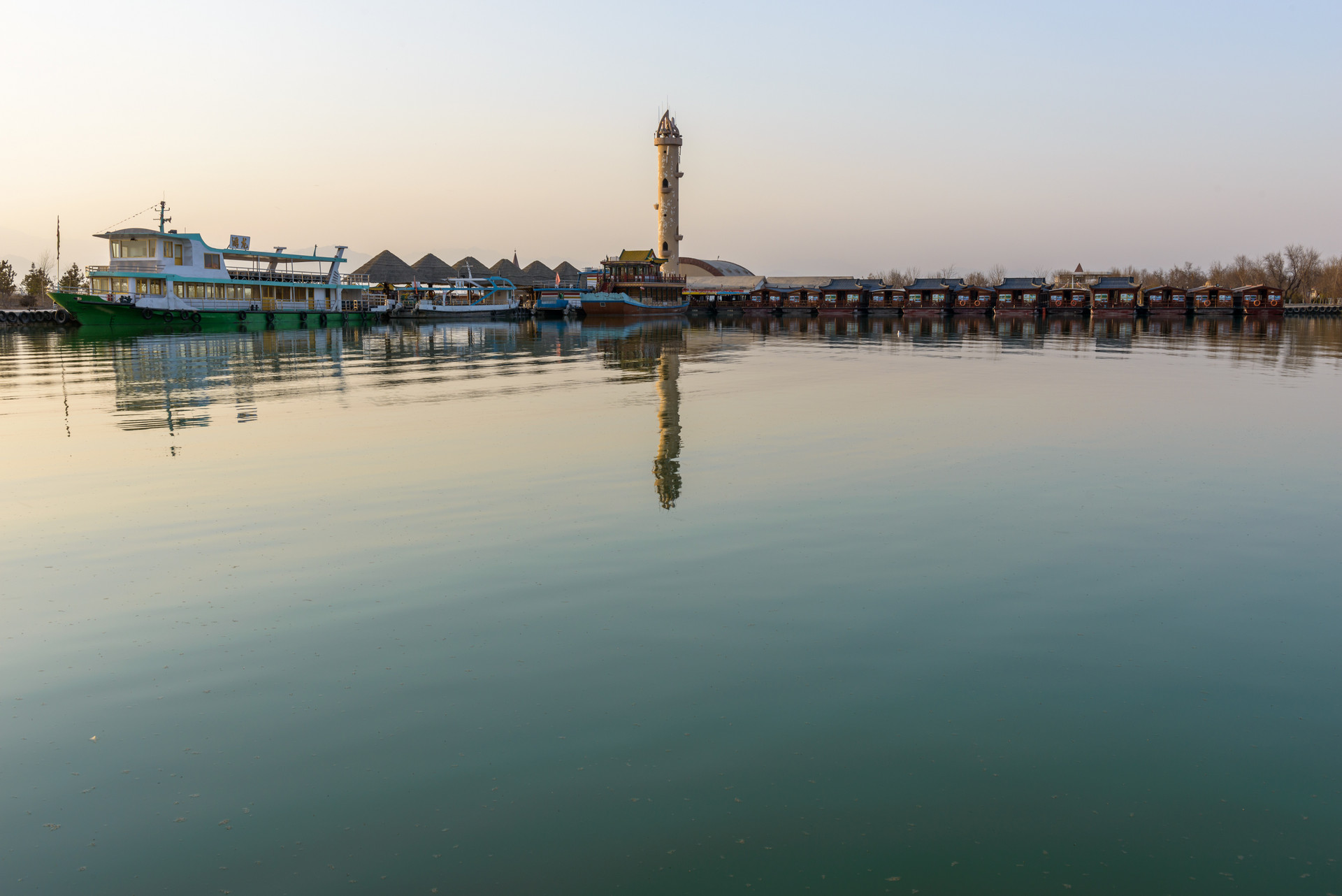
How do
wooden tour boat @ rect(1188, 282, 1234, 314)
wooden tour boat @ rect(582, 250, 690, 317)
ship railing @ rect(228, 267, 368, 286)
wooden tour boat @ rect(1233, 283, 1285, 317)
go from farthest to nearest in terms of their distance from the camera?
wooden tour boat @ rect(1188, 282, 1234, 314)
wooden tour boat @ rect(1233, 283, 1285, 317)
wooden tour boat @ rect(582, 250, 690, 317)
ship railing @ rect(228, 267, 368, 286)

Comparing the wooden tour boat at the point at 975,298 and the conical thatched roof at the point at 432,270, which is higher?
the conical thatched roof at the point at 432,270

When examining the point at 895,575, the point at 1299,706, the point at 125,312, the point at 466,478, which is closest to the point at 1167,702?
the point at 1299,706

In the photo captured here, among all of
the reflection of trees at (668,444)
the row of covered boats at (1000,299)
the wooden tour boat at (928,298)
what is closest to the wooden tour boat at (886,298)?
the row of covered boats at (1000,299)

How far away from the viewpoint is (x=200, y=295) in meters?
56.6

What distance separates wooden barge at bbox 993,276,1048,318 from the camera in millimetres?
91250

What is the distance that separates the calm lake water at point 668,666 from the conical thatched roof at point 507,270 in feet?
309

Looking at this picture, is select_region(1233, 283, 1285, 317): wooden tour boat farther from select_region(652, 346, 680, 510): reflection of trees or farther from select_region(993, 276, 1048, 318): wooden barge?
select_region(652, 346, 680, 510): reflection of trees

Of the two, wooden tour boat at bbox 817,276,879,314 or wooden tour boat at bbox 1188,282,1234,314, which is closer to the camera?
wooden tour boat at bbox 1188,282,1234,314

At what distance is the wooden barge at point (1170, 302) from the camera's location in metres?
84.9

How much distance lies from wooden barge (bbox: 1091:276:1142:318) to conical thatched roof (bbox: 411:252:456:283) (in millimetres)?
65920

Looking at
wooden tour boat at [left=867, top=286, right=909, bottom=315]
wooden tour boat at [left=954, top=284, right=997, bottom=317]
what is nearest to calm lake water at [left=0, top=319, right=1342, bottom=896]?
wooden tour boat at [left=954, top=284, right=997, bottom=317]

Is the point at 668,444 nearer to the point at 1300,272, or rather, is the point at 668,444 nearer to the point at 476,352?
the point at 476,352

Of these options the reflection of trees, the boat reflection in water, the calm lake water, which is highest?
the boat reflection in water

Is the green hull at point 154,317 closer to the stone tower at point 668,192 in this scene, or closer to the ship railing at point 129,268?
the ship railing at point 129,268
